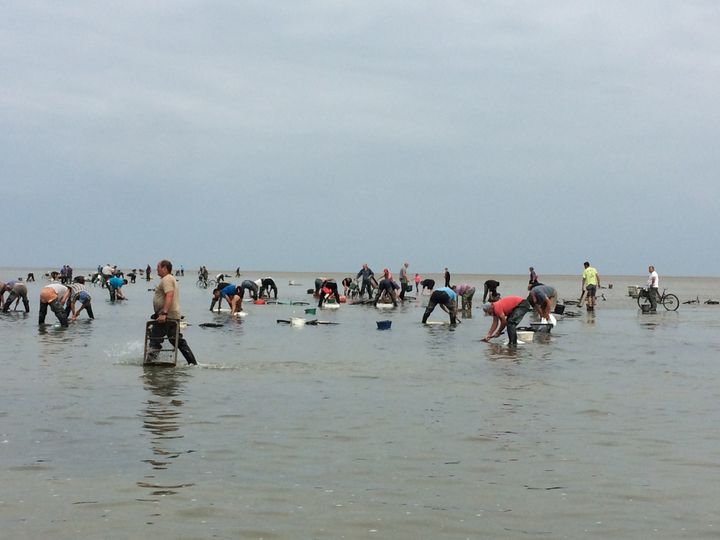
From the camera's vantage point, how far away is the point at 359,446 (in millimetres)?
8711

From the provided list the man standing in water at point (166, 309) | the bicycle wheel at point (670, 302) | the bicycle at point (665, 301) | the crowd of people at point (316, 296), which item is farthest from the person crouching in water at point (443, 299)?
the bicycle wheel at point (670, 302)

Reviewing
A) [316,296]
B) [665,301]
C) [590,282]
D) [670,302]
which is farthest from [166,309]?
[316,296]

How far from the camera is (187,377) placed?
13.9m

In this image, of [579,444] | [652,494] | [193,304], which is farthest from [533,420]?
[193,304]

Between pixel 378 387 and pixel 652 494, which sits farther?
pixel 378 387

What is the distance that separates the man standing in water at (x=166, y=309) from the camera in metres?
14.5

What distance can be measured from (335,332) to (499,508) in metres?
18.1

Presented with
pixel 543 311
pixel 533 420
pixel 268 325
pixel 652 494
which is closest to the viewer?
pixel 652 494

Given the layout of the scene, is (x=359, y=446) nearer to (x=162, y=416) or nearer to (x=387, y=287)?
(x=162, y=416)

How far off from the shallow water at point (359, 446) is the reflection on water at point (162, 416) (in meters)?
0.04

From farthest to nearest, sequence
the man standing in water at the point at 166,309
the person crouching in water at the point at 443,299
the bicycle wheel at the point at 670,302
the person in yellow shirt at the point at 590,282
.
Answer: the bicycle wheel at the point at 670,302 → the person in yellow shirt at the point at 590,282 → the person crouching in water at the point at 443,299 → the man standing in water at the point at 166,309

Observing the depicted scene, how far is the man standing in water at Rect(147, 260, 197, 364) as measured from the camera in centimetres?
1448

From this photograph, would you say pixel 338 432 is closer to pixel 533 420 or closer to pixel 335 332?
pixel 533 420

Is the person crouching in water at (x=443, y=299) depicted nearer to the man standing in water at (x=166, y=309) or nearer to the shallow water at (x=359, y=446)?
the shallow water at (x=359, y=446)
